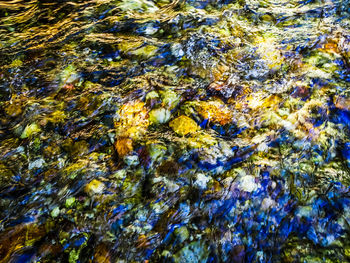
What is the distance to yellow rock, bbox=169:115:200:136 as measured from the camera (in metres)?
3.29

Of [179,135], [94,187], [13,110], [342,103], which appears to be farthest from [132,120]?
[342,103]

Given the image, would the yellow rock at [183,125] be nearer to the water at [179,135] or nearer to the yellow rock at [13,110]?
the water at [179,135]

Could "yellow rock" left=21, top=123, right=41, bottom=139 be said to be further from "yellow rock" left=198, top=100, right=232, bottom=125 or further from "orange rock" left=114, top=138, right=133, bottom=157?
"yellow rock" left=198, top=100, right=232, bottom=125

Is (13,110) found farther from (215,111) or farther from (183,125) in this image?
(215,111)

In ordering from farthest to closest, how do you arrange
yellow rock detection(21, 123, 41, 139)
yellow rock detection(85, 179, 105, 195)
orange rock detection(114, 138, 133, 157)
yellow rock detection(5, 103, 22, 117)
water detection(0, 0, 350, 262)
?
yellow rock detection(5, 103, 22, 117) → yellow rock detection(21, 123, 41, 139) → orange rock detection(114, 138, 133, 157) → yellow rock detection(85, 179, 105, 195) → water detection(0, 0, 350, 262)

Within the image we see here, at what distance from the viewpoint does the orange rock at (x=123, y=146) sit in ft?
10.2

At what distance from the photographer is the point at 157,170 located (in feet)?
9.64

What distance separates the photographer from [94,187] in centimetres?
278

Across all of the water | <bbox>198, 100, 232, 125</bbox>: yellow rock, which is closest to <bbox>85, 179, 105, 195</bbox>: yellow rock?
the water

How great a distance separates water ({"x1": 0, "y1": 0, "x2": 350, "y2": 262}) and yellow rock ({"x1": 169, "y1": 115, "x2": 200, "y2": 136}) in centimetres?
2

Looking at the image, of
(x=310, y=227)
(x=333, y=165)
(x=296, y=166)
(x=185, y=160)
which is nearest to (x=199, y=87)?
(x=185, y=160)

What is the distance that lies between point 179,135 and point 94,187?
134cm

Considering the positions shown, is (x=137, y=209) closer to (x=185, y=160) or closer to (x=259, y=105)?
(x=185, y=160)

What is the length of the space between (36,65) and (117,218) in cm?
347
